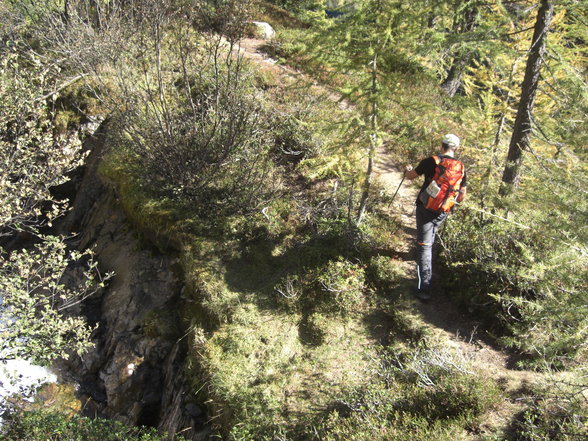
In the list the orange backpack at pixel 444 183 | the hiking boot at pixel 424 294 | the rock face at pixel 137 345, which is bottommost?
the rock face at pixel 137 345

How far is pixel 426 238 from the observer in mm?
6418

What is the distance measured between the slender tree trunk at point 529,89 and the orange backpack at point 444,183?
73cm

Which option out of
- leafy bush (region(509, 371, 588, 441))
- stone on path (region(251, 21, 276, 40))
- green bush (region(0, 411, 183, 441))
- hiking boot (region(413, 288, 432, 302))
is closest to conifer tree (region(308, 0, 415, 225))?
hiking boot (region(413, 288, 432, 302))

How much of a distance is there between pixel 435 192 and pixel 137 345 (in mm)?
6326

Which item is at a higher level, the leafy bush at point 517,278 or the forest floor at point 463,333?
the leafy bush at point 517,278

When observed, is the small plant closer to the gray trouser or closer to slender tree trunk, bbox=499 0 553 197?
the gray trouser

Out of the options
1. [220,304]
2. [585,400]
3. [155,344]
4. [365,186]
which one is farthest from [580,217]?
[155,344]

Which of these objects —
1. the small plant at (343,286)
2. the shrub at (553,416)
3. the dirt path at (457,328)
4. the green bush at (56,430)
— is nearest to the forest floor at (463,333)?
the dirt path at (457,328)

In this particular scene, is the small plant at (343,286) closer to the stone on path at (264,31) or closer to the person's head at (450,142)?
the person's head at (450,142)

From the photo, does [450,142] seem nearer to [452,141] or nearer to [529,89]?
[452,141]

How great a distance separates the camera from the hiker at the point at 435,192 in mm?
5965

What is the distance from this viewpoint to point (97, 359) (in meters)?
8.41

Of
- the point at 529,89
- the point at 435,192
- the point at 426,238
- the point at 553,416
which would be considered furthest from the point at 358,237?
the point at 553,416

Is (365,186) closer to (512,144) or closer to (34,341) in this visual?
(512,144)
